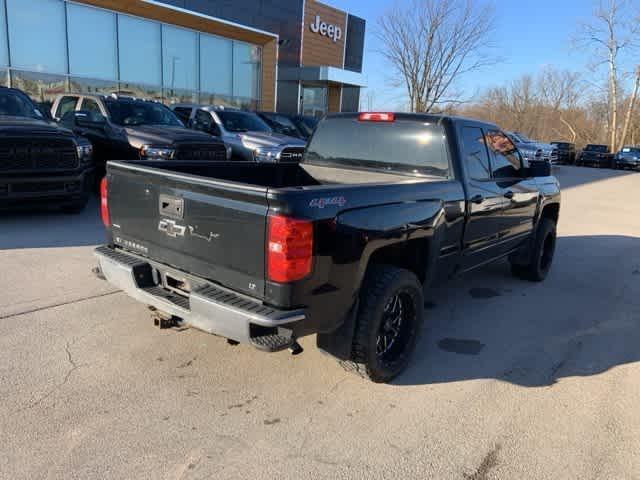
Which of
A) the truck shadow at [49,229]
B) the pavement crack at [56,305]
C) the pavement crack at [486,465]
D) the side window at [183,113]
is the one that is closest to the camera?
the pavement crack at [486,465]

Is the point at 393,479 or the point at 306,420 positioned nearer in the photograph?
the point at 393,479

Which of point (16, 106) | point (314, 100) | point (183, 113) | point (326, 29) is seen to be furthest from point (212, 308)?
point (326, 29)

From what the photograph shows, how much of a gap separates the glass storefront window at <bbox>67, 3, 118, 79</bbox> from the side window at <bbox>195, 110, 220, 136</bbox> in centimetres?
692

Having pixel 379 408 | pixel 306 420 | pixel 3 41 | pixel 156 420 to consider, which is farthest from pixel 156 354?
pixel 3 41

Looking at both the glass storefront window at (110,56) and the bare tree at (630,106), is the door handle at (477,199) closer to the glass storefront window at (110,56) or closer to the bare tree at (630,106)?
the glass storefront window at (110,56)

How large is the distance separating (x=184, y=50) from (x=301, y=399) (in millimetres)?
19711

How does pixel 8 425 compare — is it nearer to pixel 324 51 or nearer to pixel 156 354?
pixel 156 354

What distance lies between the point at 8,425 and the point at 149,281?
1.13 m

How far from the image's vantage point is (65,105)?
10.3m

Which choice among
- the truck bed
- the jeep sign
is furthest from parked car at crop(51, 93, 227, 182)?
the jeep sign

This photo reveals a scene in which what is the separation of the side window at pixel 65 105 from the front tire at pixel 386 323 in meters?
8.96

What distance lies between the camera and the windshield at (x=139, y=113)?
31.2 feet

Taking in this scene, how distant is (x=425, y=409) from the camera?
10.6ft

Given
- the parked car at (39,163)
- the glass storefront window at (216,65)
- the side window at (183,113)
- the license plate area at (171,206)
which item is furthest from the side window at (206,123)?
the glass storefront window at (216,65)
